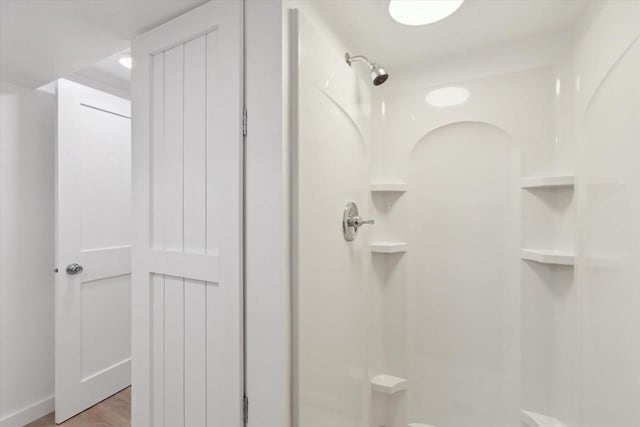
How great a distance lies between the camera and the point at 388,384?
5.58 feet

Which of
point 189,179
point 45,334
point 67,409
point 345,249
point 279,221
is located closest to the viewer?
point 279,221

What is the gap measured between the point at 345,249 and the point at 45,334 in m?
2.08

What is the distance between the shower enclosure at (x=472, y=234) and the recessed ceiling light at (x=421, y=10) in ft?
0.91

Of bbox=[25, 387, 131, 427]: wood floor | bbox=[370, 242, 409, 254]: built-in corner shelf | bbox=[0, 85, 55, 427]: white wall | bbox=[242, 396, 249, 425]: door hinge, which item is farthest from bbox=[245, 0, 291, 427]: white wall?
bbox=[0, 85, 55, 427]: white wall

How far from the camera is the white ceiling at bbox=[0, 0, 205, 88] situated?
1.15 meters

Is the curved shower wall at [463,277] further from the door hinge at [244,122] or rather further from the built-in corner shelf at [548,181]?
the door hinge at [244,122]

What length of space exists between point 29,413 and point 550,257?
3.00 m

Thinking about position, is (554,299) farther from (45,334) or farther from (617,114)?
(45,334)

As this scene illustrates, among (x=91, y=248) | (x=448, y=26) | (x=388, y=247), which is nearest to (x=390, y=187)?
(x=388, y=247)

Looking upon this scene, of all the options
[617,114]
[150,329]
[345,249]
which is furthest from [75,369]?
[617,114]

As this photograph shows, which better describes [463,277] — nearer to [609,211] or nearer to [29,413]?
[609,211]

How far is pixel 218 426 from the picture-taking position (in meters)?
1.10

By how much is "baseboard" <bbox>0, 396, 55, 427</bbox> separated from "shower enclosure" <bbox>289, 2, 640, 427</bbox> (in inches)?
78.1

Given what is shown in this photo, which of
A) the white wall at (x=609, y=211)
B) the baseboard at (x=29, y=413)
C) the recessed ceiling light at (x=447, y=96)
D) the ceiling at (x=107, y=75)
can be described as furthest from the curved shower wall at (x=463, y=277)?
the baseboard at (x=29, y=413)
